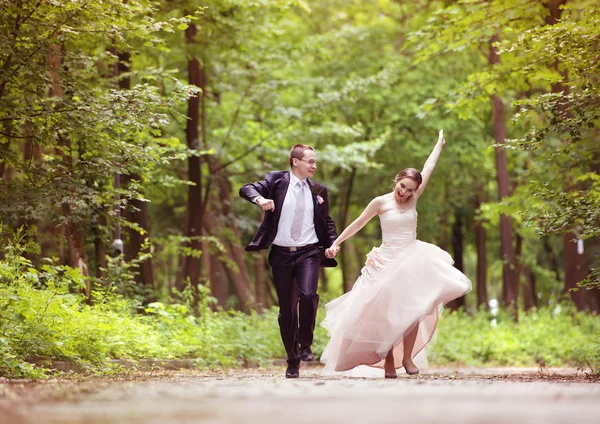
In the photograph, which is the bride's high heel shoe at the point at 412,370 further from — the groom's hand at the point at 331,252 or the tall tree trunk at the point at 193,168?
the tall tree trunk at the point at 193,168

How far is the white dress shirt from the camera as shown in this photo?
38.5 ft

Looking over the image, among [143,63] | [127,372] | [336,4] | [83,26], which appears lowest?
[127,372]

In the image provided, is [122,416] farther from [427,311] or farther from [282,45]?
[282,45]

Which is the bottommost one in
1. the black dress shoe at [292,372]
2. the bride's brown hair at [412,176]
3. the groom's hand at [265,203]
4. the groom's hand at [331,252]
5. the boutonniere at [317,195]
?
the black dress shoe at [292,372]

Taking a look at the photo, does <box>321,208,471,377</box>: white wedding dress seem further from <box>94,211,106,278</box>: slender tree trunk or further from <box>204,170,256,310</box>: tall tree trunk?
<box>204,170,256,310</box>: tall tree trunk

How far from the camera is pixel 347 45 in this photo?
3538 centimetres

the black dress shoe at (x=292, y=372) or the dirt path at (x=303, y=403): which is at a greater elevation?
the dirt path at (x=303, y=403)

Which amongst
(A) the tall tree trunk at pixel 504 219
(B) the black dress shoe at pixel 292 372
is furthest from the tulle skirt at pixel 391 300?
(A) the tall tree trunk at pixel 504 219

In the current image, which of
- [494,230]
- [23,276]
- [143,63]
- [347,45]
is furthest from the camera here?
[494,230]

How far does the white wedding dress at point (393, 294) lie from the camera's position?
1185cm

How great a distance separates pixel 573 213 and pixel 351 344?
3.12 meters

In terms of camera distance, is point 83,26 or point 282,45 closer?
point 83,26

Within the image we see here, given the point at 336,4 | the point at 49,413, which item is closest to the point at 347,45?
the point at 336,4

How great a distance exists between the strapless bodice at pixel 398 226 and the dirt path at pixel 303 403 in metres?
3.08
